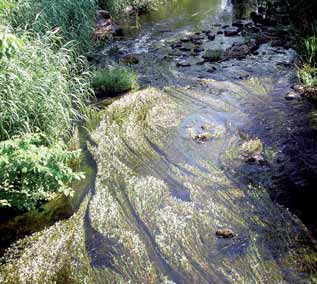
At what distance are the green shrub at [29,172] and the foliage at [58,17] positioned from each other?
303 centimetres

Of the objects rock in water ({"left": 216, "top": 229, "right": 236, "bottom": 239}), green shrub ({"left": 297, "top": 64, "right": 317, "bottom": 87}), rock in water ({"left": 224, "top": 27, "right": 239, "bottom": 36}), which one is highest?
rock in water ({"left": 216, "top": 229, "right": 236, "bottom": 239})

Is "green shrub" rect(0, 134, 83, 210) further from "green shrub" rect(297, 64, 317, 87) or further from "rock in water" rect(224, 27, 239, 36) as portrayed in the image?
"rock in water" rect(224, 27, 239, 36)

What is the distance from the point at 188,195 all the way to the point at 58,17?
5.02 metres

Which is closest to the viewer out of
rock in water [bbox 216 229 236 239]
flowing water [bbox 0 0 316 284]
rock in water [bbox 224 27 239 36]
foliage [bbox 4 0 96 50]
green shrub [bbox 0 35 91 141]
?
flowing water [bbox 0 0 316 284]

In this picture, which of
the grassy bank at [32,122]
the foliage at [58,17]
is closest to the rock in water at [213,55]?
the foliage at [58,17]

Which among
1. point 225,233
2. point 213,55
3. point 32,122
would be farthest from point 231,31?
point 225,233

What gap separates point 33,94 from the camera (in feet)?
14.5

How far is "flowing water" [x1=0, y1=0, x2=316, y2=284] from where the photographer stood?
3277 mm

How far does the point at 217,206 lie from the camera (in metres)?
4.00

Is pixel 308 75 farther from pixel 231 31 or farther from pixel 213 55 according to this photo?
pixel 231 31

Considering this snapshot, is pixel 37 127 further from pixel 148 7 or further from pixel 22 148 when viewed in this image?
pixel 148 7

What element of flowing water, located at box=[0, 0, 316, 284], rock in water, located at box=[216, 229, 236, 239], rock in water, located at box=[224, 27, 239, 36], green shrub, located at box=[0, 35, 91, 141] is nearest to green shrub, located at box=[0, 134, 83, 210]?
flowing water, located at box=[0, 0, 316, 284]

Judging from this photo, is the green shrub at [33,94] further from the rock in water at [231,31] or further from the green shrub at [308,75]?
the rock in water at [231,31]

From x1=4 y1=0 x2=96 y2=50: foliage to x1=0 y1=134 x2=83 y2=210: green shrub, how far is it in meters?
3.03
